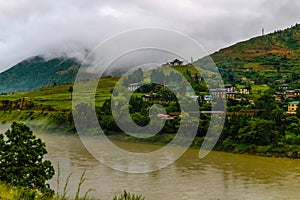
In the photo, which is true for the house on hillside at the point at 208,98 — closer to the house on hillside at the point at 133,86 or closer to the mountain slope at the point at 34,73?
the house on hillside at the point at 133,86

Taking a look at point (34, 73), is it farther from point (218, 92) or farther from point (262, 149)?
point (262, 149)

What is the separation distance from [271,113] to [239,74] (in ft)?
59.3

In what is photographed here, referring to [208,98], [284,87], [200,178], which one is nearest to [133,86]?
[208,98]

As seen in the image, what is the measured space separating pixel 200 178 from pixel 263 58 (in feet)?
100

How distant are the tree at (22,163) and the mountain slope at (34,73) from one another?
5573cm

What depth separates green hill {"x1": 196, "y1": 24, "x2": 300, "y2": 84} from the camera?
32625 mm

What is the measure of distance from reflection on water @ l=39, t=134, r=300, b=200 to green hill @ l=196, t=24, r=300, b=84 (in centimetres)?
1773

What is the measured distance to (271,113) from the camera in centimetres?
1611

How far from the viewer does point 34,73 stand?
76.1 metres

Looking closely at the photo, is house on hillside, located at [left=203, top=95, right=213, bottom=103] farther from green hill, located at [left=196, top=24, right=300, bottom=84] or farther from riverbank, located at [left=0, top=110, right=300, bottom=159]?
green hill, located at [left=196, top=24, right=300, bottom=84]

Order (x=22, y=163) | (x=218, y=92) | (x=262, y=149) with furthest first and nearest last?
(x=218, y=92) → (x=262, y=149) → (x=22, y=163)

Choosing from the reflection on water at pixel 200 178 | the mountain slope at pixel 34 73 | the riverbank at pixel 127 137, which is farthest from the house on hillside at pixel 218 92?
the mountain slope at pixel 34 73

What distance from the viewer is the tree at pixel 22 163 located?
6.14m

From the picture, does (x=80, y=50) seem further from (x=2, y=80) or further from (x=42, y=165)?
(x=42, y=165)
